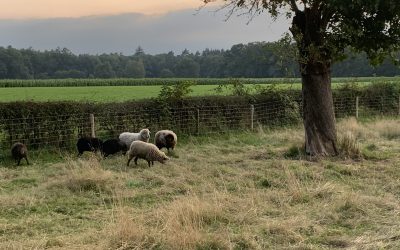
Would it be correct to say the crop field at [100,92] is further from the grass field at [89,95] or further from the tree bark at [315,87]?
the tree bark at [315,87]

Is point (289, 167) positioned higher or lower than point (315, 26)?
lower

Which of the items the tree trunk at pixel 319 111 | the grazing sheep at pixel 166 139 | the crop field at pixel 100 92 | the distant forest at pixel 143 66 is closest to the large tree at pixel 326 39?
the tree trunk at pixel 319 111

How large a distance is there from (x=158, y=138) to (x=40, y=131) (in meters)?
3.85

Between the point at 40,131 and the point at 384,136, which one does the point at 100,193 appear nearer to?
the point at 40,131

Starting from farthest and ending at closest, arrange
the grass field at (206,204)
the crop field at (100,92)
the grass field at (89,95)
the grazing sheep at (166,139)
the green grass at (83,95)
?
the green grass at (83,95) → the grass field at (89,95) → the crop field at (100,92) → the grazing sheep at (166,139) → the grass field at (206,204)

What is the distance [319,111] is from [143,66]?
292 feet

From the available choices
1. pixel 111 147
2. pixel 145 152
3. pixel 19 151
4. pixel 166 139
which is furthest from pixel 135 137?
pixel 19 151

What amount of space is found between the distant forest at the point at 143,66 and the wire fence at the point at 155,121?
1753 inches

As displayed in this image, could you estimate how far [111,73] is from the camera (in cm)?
9500

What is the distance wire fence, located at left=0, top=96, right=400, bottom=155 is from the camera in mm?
16172

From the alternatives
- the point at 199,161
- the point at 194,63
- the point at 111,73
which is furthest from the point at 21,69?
the point at 199,161

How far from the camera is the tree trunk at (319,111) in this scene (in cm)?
1539

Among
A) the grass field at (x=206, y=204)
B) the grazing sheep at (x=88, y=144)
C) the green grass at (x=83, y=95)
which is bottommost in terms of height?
the grass field at (x=206, y=204)

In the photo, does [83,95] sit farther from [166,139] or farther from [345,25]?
[345,25]
